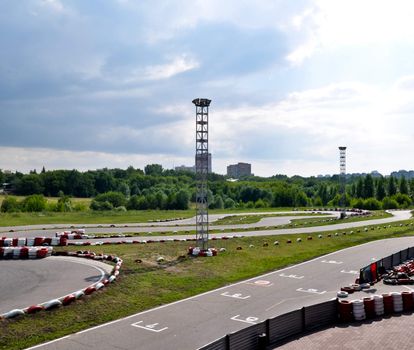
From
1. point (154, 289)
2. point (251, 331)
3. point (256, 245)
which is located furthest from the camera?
point (256, 245)

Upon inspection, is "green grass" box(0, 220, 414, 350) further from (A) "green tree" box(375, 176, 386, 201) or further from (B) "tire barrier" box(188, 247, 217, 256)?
(A) "green tree" box(375, 176, 386, 201)

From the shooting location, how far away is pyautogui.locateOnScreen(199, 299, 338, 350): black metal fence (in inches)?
542

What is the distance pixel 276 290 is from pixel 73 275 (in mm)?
11754

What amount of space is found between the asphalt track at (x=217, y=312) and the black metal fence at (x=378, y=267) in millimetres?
749

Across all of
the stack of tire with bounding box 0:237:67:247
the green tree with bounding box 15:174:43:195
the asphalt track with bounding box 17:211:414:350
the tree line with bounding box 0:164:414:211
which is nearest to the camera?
the asphalt track with bounding box 17:211:414:350

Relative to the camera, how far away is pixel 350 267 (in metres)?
29.8

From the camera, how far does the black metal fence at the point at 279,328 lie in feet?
45.2

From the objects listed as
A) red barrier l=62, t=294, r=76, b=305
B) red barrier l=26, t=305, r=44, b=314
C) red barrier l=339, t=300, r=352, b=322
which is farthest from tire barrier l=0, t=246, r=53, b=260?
red barrier l=339, t=300, r=352, b=322

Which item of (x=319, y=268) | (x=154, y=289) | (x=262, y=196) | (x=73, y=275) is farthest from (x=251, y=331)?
(x=262, y=196)

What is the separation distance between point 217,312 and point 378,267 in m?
12.1

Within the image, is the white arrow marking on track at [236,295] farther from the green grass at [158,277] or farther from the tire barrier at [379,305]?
the tire barrier at [379,305]

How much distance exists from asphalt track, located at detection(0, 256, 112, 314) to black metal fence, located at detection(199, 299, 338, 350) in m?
10.3

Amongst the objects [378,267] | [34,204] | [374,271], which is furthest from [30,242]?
[34,204]

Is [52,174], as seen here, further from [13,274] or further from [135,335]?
[135,335]
